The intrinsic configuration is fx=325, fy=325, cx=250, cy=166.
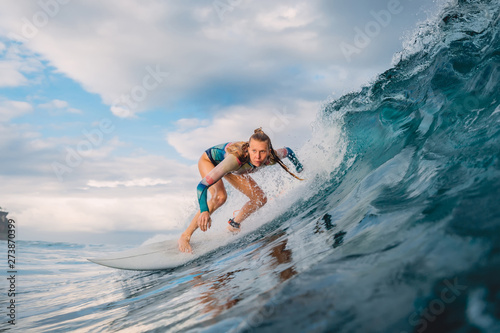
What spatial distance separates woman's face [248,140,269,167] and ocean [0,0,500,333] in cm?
101

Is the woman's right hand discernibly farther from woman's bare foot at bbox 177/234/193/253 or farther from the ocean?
woman's bare foot at bbox 177/234/193/253

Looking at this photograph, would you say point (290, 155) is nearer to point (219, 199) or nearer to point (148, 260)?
point (219, 199)

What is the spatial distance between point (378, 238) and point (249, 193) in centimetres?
338

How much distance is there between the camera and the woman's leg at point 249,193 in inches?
209

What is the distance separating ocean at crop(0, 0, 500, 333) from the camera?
1366 mm

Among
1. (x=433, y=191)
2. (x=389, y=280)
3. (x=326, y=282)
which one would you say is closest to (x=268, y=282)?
(x=326, y=282)

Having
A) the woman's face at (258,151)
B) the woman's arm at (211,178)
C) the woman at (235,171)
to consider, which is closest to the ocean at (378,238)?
the woman at (235,171)

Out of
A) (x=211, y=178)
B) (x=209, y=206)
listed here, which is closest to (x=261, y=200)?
(x=209, y=206)

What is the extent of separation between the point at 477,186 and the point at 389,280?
110cm

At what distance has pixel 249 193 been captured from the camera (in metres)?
5.35

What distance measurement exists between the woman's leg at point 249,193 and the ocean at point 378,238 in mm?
327

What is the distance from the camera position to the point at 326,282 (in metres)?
1.58

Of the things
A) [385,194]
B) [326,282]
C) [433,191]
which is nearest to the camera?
[326,282]

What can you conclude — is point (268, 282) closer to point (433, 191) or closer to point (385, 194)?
point (433, 191)
